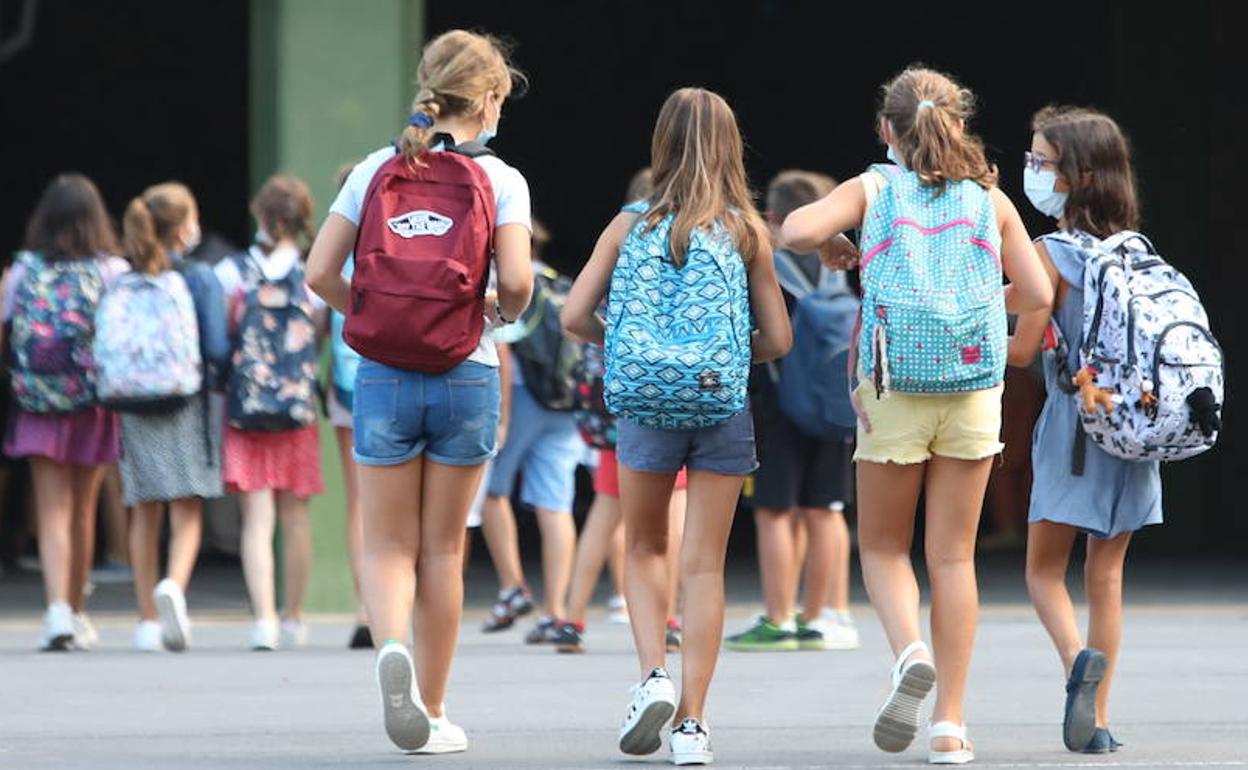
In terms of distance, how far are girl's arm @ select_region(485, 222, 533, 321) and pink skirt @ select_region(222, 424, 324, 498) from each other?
3.69 meters

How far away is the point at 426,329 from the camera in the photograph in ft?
22.0

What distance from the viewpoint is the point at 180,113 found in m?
21.4

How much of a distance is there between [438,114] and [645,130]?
14.9 meters

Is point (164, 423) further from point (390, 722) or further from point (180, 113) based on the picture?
point (180, 113)

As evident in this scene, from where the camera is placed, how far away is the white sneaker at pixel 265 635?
34.2ft

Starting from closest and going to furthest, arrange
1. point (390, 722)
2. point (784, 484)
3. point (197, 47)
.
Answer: point (390, 722), point (784, 484), point (197, 47)

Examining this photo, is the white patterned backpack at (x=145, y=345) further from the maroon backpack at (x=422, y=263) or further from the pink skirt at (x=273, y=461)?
the maroon backpack at (x=422, y=263)

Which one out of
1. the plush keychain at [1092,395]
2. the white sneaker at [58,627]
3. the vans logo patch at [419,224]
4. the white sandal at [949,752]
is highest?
the vans logo patch at [419,224]

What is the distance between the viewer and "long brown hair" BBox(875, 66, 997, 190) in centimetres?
678

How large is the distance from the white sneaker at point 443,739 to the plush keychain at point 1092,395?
6.66 ft

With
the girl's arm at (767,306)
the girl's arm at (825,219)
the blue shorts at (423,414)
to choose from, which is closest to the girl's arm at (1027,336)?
the girl's arm at (825,219)

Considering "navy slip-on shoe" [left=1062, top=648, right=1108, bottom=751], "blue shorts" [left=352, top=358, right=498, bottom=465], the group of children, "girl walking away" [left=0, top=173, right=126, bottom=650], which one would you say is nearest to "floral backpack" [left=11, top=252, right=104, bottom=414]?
"girl walking away" [left=0, top=173, right=126, bottom=650]

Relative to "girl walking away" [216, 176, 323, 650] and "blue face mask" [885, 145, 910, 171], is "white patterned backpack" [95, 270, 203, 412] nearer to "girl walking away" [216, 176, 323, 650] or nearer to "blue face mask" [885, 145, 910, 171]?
"girl walking away" [216, 176, 323, 650]

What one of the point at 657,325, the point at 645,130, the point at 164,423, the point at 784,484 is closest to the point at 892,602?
the point at 657,325
